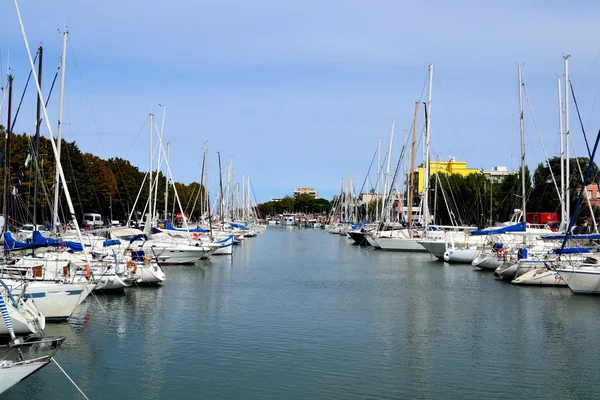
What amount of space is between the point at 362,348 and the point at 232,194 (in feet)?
358

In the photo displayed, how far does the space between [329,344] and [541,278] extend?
20.8 m

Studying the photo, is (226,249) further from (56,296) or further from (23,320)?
(23,320)

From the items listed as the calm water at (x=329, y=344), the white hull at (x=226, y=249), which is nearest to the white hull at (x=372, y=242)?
the white hull at (x=226, y=249)

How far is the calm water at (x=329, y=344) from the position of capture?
20844 millimetres

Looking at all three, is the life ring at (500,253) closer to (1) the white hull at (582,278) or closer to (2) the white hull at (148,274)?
(1) the white hull at (582,278)

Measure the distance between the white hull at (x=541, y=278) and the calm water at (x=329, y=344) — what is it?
949mm

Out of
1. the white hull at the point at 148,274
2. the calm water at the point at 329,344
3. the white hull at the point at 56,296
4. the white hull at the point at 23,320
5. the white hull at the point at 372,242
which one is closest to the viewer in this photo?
the calm water at the point at 329,344

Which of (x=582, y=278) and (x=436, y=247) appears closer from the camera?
(x=582, y=278)

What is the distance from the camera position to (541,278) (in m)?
42.6

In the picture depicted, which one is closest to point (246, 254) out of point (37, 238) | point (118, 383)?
point (37, 238)

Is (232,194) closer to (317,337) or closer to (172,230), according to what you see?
(172,230)

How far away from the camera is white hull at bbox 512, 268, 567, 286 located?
42.3m

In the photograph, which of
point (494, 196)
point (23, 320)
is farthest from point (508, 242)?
point (494, 196)

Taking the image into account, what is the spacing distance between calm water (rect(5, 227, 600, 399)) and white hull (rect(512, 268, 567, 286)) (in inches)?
37.4
